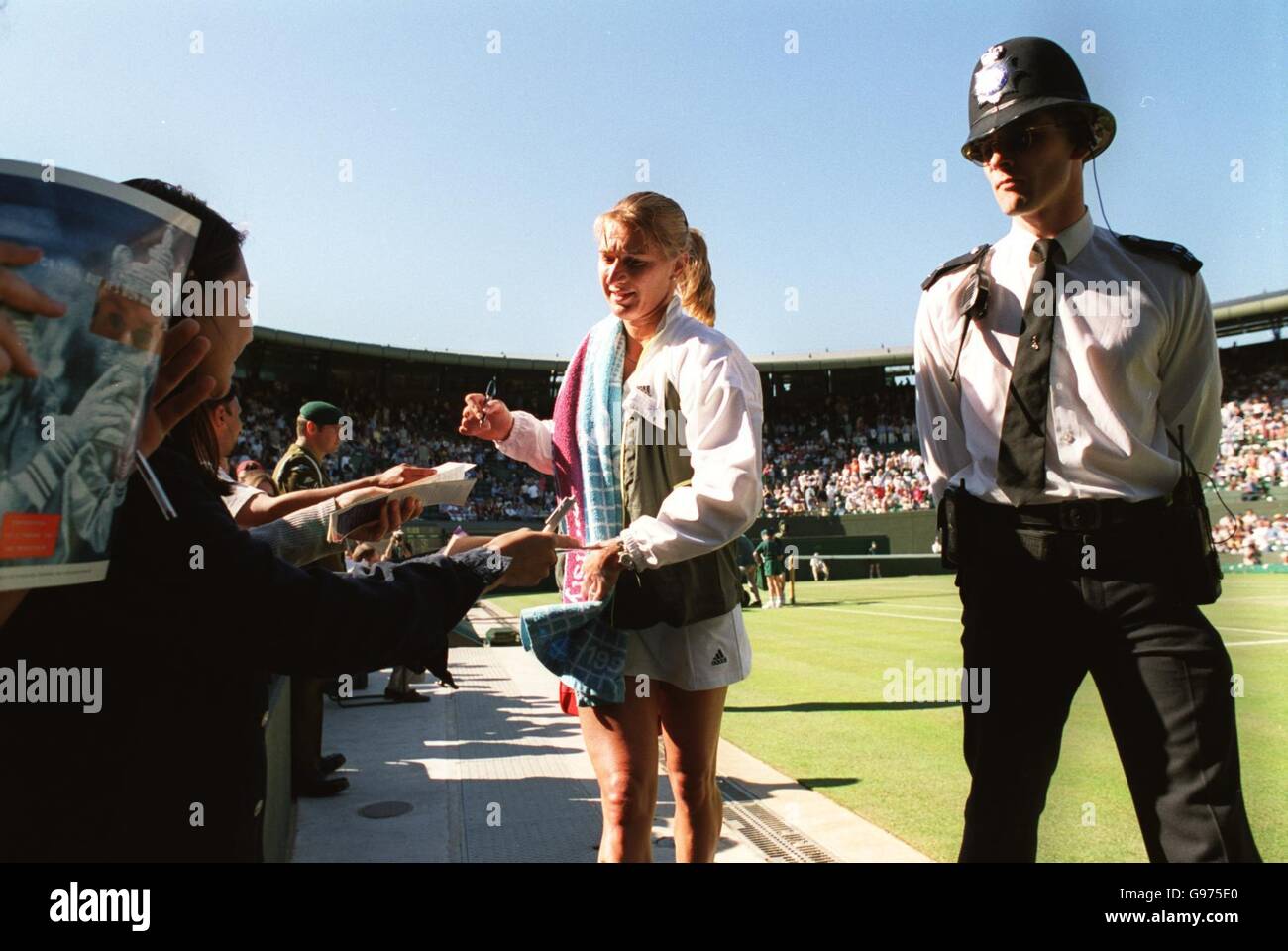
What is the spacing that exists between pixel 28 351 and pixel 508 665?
981 cm

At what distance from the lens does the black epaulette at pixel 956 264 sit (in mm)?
2504

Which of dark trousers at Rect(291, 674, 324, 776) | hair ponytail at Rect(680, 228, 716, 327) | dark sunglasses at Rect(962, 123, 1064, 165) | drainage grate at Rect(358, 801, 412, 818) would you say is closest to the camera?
dark sunglasses at Rect(962, 123, 1064, 165)

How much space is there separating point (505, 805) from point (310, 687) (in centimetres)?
127

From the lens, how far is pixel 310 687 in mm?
4750

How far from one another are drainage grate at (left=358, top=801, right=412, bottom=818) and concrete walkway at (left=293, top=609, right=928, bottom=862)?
0.6 inches

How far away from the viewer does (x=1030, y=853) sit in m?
2.13

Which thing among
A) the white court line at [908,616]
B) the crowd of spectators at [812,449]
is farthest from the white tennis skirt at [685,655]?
the crowd of spectators at [812,449]

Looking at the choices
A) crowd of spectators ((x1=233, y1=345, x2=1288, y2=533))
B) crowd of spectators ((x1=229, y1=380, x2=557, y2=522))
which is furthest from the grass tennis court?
crowd of spectators ((x1=229, y1=380, x2=557, y2=522))

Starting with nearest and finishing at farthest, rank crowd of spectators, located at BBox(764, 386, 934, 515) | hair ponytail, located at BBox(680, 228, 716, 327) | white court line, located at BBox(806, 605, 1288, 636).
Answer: hair ponytail, located at BBox(680, 228, 716, 327)
white court line, located at BBox(806, 605, 1288, 636)
crowd of spectators, located at BBox(764, 386, 934, 515)

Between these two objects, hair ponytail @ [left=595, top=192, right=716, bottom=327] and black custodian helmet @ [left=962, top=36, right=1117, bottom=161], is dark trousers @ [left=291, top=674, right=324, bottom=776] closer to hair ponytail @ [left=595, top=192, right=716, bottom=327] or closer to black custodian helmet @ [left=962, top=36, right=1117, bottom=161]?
hair ponytail @ [left=595, top=192, right=716, bottom=327]

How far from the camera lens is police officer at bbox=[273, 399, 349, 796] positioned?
470 cm
